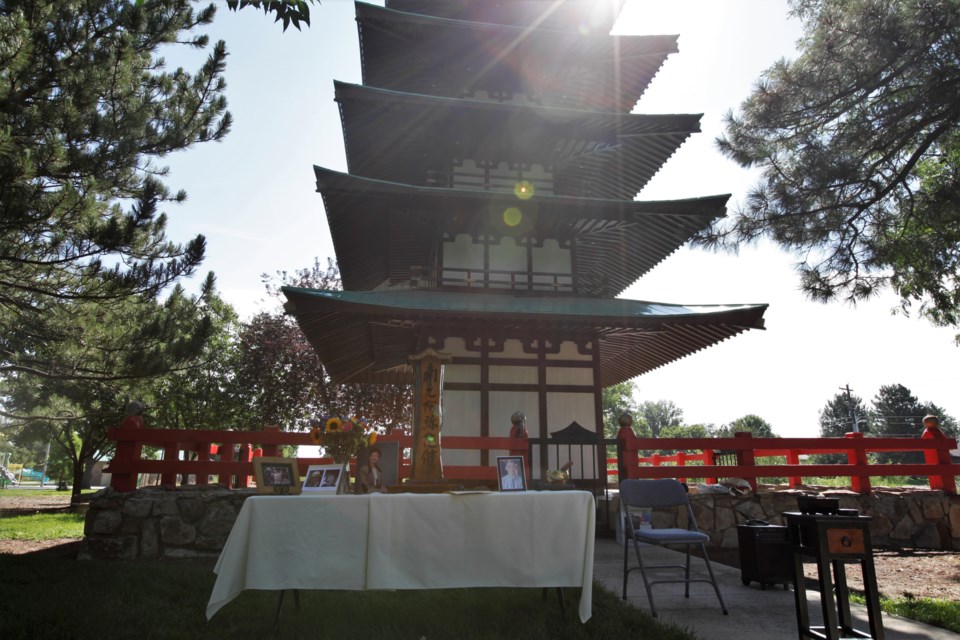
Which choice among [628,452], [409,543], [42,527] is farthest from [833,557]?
[42,527]

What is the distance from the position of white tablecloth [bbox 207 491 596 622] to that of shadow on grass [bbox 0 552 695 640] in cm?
44

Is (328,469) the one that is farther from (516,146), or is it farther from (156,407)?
(156,407)

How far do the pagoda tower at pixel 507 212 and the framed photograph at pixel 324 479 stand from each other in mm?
4527

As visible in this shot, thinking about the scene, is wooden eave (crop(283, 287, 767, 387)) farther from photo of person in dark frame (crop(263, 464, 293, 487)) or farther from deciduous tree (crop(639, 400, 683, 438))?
deciduous tree (crop(639, 400, 683, 438))

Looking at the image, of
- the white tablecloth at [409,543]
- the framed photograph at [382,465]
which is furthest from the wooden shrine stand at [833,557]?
the framed photograph at [382,465]

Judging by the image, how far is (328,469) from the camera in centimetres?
399

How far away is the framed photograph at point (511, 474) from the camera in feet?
13.3

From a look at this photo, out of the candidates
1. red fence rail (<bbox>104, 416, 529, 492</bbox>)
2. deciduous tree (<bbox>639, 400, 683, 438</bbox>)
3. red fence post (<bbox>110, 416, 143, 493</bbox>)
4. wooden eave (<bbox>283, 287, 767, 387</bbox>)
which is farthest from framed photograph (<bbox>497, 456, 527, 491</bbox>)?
deciduous tree (<bbox>639, 400, 683, 438</bbox>)

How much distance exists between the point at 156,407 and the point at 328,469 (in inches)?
819

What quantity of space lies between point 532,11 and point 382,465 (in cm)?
1214

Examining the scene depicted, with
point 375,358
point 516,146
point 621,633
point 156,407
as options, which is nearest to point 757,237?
point 516,146

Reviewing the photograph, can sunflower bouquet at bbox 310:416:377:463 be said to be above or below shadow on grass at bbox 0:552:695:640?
above

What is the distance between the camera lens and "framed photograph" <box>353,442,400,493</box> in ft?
13.2

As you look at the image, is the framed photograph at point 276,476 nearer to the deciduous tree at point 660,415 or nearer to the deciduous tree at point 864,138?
the deciduous tree at point 864,138
